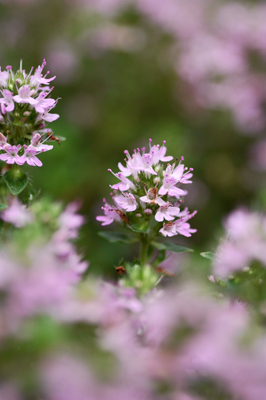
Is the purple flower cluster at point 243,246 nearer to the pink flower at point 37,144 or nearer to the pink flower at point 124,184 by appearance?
the pink flower at point 124,184

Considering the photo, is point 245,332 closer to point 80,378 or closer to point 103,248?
point 80,378

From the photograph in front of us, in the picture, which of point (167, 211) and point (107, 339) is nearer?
point (107, 339)

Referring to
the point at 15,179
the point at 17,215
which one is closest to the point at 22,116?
the point at 15,179

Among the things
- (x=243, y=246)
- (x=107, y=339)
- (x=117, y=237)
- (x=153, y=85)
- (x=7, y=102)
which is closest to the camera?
(x=107, y=339)

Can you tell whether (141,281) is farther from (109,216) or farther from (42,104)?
(42,104)

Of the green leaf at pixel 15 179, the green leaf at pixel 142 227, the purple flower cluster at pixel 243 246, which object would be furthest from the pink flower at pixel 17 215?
the purple flower cluster at pixel 243 246

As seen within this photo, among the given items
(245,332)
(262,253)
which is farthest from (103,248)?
(245,332)
